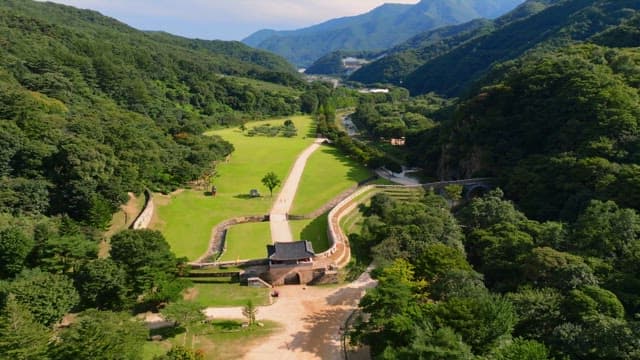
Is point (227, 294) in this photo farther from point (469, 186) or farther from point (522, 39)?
point (522, 39)

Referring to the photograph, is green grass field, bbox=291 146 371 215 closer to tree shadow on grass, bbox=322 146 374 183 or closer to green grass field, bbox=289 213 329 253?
tree shadow on grass, bbox=322 146 374 183

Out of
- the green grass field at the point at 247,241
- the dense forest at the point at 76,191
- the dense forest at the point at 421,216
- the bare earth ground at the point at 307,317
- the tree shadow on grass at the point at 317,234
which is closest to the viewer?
the dense forest at the point at 421,216

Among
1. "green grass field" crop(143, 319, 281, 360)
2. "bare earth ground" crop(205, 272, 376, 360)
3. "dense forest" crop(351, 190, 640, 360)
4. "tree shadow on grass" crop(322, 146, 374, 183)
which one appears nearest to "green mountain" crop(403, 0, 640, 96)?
"tree shadow on grass" crop(322, 146, 374, 183)

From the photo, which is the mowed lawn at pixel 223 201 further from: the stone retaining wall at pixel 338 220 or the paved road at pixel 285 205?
the stone retaining wall at pixel 338 220

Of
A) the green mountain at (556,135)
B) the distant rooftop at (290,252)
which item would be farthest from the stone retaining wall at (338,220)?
the green mountain at (556,135)

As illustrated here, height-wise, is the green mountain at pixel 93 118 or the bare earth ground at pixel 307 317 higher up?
the green mountain at pixel 93 118

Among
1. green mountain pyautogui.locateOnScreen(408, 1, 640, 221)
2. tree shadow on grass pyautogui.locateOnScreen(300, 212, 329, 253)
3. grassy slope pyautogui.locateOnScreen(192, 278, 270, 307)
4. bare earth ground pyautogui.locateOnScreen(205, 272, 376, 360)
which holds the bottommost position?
bare earth ground pyautogui.locateOnScreen(205, 272, 376, 360)
